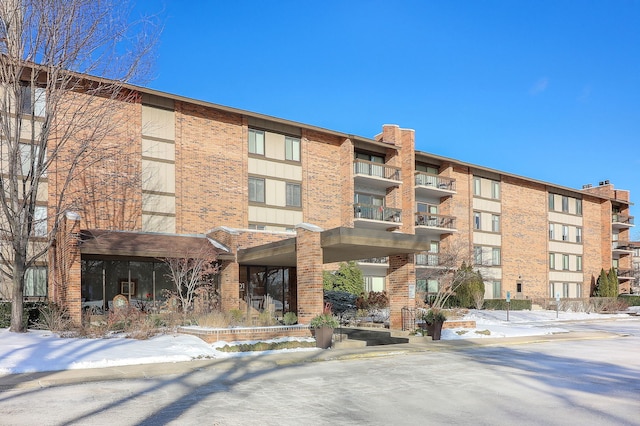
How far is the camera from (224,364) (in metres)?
14.9

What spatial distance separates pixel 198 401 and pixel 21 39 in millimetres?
15662

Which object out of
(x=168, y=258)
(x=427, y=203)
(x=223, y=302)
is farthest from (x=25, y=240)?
A: (x=427, y=203)

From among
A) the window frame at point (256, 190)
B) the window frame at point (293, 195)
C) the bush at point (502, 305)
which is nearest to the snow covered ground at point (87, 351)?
the window frame at point (256, 190)

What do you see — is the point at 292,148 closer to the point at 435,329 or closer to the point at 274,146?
the point at 274,146

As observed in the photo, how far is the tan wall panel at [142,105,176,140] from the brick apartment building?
0.20ft

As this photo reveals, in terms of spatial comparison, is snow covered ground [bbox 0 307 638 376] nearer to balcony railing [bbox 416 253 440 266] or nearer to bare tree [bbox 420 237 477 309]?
bare tree [bbox 420 237 477 309]

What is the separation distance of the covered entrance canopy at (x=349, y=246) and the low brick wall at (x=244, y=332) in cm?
327

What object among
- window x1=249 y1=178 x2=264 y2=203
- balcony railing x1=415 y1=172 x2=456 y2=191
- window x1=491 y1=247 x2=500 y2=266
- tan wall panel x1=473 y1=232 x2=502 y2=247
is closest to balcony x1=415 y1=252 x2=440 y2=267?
tan wall panel x1=473 y1=232 x2=502 y2=247

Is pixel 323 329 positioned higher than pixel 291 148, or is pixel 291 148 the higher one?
pixel 291 148

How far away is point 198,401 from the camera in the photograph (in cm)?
1023

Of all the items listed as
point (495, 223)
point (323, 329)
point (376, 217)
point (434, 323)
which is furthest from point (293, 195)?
point (495, 223)

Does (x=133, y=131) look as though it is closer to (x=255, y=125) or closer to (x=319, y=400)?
(x=255, y=125)

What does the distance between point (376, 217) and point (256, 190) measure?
1030 centimetres

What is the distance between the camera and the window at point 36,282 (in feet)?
83.7
